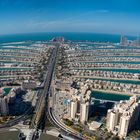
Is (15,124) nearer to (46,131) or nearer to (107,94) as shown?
(46,131)

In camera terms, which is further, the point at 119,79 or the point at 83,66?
the point at 83,66

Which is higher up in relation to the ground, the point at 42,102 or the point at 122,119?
the point at 122,119

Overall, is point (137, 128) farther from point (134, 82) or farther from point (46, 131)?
point (134, 82)

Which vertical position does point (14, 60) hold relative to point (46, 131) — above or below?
above

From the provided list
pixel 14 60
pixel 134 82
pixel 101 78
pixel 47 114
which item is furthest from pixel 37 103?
pixel 14 60

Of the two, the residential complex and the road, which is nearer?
the residential complex

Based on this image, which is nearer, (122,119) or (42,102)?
(122,119)

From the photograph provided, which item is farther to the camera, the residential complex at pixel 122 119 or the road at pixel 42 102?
the road at pixel 42 102

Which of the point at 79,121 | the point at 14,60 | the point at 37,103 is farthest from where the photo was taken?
the point at 14,60

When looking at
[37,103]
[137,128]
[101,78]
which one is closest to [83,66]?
[101,78]

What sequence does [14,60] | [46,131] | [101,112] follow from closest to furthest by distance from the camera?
[46,131], [101,112], [14,60]
